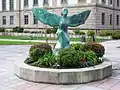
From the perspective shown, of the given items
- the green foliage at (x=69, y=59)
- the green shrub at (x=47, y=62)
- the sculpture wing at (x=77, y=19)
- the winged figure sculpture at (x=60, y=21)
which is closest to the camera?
the green foliage at (x=69, y=59)

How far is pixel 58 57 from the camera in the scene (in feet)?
28.9

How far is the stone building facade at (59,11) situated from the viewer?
4088cm

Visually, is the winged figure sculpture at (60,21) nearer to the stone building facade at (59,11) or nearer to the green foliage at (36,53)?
the green foliage at (36,53)

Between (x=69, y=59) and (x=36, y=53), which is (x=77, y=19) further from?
(x=69, y=59)

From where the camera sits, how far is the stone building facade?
134 ft

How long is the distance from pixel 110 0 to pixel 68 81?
39548 millimetres

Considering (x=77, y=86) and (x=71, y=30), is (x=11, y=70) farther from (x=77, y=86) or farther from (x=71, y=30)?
(x=71, y=30)

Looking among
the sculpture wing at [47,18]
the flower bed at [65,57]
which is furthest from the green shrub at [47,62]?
the sculpture wing at [47,18]

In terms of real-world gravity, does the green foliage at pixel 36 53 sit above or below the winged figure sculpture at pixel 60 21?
below

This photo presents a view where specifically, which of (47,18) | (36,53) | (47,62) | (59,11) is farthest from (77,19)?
(59,11)

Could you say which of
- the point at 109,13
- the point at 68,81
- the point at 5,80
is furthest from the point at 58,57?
the point at 109,13

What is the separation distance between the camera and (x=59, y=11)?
44.1 meters

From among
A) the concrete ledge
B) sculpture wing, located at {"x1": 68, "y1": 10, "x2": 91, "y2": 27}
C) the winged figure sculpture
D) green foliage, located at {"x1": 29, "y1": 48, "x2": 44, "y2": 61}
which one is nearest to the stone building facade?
sculpture wing, located at {"x1": 68, "y1": 10, "x2": 91, "y2": 27}

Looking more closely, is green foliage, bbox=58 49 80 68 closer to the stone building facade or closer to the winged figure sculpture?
the winged figure sculpture
